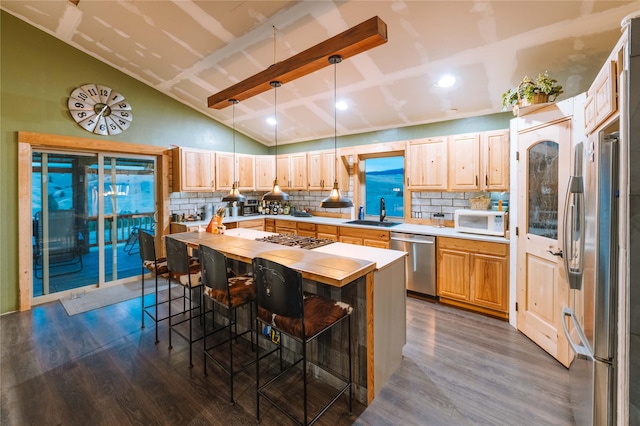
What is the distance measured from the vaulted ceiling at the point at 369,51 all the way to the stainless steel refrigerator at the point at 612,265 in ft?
4.91

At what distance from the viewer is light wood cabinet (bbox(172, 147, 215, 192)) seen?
15.7ft

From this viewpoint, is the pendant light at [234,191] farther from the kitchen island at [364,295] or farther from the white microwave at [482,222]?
the white microwave at [482,222]

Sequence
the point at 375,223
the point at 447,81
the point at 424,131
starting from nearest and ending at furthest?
the point at 447,81 < the point at 424,131 < the point at 375,223

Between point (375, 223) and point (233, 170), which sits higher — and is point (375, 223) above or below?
below

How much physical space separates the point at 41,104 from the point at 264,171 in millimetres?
3387

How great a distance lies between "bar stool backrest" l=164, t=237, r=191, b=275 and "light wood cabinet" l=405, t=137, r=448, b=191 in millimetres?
3165

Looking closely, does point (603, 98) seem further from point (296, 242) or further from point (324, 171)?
point (324, 171)

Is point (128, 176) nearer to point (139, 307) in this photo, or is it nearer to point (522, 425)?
point (139, 307)

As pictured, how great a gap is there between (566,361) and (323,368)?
6.57 feet

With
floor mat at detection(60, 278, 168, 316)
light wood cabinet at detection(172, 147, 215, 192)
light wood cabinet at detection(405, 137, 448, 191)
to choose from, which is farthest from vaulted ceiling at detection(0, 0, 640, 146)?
floor mat at detection(60, 278, 168, 316)

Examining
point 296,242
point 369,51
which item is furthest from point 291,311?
point 369,51

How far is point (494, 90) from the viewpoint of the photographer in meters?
3.33

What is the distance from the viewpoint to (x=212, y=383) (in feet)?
7.39

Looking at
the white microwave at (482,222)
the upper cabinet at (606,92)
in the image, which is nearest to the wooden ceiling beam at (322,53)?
the upper cabinet at (606,92)
